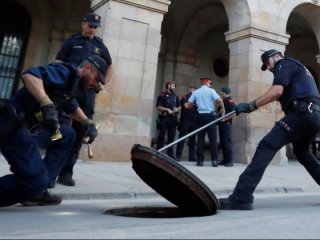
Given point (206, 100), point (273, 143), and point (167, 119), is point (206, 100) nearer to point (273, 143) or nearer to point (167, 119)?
point (167, 119)

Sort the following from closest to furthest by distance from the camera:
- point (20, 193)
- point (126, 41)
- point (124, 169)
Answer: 1. point (20, 193)
2. point (124, 169)
3. point (126, 41)

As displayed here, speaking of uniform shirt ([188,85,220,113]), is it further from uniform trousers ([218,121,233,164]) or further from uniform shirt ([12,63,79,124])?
uniform shirt ([12,63,79,124])

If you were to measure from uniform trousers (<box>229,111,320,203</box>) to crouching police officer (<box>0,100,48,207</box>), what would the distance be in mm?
1845

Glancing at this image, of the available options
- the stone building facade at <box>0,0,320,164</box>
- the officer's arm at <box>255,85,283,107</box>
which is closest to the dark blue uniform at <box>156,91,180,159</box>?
the stone building facade at <box>0,0,320,164</box>

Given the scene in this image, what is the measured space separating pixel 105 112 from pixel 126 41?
1.54 meters

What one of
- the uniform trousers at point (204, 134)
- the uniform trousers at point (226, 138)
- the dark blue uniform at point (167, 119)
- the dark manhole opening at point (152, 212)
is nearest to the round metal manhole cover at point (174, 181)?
the dark manhole opening at point (152, 212)

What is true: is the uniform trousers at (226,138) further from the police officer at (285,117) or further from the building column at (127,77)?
the police officer at (285,117)

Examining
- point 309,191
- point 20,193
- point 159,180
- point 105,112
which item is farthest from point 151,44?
point 20,193

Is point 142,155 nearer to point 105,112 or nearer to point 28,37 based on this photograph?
point 105,112

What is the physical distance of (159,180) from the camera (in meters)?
3.22

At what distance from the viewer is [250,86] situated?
9188 mm

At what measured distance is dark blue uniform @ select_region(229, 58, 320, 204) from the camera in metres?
3.59

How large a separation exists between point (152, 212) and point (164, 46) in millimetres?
10977

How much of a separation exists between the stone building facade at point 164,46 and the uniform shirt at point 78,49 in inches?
109
